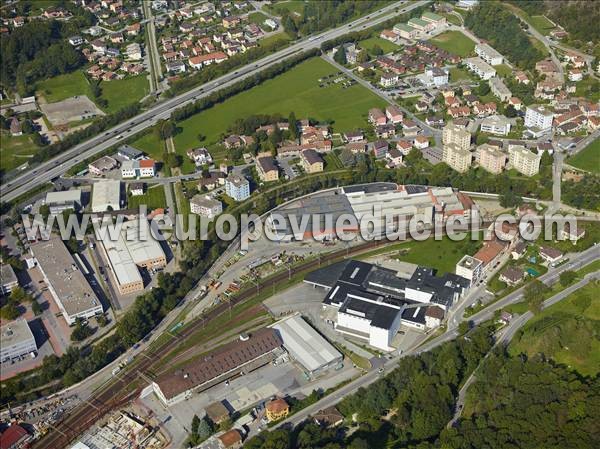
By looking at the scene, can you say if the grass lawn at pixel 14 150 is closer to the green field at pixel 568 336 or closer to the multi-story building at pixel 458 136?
the multi-story building at pixel 458 136

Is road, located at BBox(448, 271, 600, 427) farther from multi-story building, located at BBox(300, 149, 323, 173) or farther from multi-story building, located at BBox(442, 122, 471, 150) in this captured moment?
multi-story building, located at BBox(300, 149, 323, 173)

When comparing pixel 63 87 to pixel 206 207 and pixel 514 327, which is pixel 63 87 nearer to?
pixel 206 207

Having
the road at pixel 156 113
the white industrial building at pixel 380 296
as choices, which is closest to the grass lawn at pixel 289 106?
the road at pixel 156 113

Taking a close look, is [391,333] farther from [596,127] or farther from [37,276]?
[596,127]

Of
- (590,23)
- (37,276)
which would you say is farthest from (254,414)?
(590,23)

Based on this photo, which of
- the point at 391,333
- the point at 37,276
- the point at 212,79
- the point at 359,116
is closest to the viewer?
the point at 391,333

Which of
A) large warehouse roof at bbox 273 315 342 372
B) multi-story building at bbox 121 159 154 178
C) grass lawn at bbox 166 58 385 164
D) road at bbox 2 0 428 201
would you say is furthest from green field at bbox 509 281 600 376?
road at bbox 2 0 428 201

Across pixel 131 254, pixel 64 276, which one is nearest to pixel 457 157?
pixel 131 254
